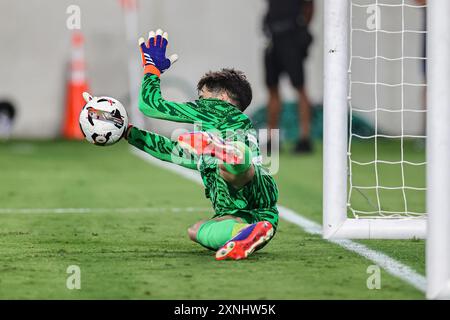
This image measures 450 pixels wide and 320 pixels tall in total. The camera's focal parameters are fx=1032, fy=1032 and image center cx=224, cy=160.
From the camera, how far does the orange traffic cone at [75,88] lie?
13.7 m

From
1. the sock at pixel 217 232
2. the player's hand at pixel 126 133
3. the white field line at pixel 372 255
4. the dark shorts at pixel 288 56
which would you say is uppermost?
the dark shorts at pixel 288 56

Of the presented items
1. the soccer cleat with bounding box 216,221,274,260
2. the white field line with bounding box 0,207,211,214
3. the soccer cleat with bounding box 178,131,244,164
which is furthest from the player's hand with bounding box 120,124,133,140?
the white field line with bounding box 0,207,211,214

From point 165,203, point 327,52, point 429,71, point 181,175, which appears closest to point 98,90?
point 181,175

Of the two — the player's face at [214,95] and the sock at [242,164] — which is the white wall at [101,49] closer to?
the player's face at [214,95]

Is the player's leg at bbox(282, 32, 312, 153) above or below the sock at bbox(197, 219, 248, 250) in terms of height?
above

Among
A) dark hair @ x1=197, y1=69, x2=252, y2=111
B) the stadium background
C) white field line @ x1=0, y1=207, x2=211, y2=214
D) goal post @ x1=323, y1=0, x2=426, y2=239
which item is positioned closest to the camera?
the stadium background

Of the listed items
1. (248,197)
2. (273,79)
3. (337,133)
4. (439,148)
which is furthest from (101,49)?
(439,148)

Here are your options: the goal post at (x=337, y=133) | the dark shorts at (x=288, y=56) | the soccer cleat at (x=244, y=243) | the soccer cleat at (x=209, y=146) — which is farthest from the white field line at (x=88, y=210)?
the dark shorts at (x=288, y=56)

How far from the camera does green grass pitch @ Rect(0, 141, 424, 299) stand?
3926 millimetres

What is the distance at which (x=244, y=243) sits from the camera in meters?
4.57

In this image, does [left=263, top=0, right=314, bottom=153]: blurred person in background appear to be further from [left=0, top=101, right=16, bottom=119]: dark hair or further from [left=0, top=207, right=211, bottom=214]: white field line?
[left=0, top=207, right=211, bottom=214]: white field line

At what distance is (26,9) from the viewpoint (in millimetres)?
13953

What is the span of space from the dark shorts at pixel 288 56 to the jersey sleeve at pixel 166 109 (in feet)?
21.0

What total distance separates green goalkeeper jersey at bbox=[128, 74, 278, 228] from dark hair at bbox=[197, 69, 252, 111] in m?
0.08
